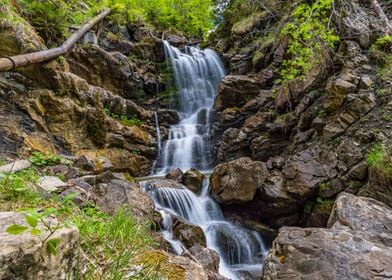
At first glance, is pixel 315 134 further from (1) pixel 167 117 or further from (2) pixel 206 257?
(1) pixel 167 117

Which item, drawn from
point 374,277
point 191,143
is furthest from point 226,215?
point 374,277

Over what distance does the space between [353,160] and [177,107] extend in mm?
9347

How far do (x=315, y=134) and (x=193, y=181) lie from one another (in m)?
4.10

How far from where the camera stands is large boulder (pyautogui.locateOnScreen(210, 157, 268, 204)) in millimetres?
8422

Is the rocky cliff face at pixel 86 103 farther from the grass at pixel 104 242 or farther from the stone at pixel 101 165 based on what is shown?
the grass at pixel 104 242

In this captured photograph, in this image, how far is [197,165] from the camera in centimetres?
1238

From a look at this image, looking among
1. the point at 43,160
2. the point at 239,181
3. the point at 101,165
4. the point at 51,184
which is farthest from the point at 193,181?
the point at 51,184

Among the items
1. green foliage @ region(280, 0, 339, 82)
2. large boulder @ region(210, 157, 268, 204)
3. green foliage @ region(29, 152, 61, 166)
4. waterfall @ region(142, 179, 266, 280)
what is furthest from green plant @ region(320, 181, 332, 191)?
green foliage @ region(29, 152, 61, 166)

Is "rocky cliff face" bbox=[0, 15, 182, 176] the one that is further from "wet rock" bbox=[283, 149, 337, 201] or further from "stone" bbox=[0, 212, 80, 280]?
"stone" bbox=[0, 212, 80, 280]

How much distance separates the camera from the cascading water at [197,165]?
7.48 m

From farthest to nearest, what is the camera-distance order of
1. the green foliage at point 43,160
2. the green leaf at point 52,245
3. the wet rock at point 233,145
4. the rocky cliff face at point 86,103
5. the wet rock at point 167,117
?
the wet rock at point 167,117 < the wet rock at point 233,145 < the rocky cliff face at point 86,103 < the green foliage at point 43,160 < the green leaf at point 52,245

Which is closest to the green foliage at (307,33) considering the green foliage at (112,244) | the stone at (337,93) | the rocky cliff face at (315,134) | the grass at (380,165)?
A: the rocky cliff face at (315,134)

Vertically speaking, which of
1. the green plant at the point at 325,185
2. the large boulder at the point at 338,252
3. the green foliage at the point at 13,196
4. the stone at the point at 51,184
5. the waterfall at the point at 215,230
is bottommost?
the waterfall at the point at 215,230

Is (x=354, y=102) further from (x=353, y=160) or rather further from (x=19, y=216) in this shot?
(x=19, y=216)
